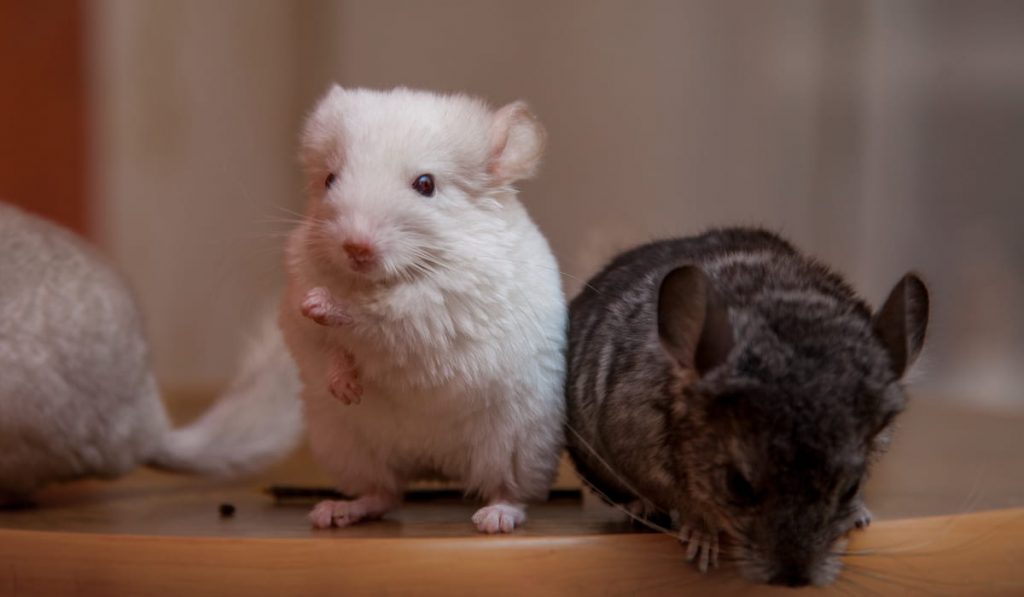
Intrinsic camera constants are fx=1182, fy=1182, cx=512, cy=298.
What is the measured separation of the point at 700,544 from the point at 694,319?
319mm

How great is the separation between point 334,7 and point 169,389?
1377 mm

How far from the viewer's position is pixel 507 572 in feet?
5.25

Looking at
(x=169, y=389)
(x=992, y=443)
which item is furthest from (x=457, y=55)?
(x=992, y=443)

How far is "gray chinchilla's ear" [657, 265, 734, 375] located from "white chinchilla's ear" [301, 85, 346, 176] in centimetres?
52

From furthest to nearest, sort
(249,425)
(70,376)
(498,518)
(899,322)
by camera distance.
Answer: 1. (249,425)
2. (70,376)
3. (498,518)
4. (899,322)

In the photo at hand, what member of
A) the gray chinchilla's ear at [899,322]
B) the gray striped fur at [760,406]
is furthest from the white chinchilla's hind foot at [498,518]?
the gray chinchilla's ear at [899,322]

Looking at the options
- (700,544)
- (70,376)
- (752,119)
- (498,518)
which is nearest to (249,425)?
(70,376)

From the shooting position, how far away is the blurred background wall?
139 inches

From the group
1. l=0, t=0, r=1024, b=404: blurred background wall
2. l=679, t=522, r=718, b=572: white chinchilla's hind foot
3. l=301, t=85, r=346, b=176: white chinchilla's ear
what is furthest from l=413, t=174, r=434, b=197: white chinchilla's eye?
l=0, t=0, r=1024, b=404: blurred background wall

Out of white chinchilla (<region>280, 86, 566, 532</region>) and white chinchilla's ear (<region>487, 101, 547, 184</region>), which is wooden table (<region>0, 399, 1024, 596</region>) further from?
white chinchilla's ear (<region>487, 101, 547, 184</region>)

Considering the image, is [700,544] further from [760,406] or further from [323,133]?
[323,133]

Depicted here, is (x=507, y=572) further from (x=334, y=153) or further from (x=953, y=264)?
(x=953, y=264)

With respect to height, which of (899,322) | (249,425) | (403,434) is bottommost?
(249,425)

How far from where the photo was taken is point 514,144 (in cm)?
183
